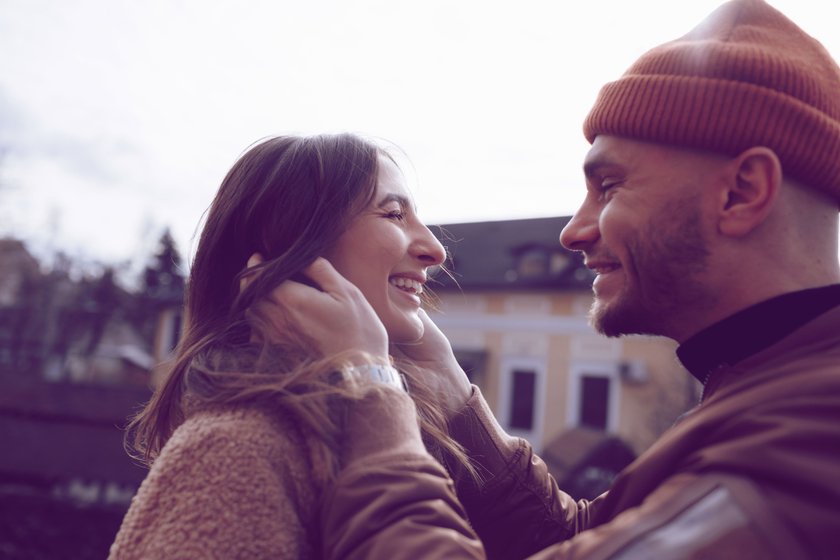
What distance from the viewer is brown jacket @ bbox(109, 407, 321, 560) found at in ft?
5.10

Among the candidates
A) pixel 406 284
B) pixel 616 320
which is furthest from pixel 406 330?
pixel 616 320

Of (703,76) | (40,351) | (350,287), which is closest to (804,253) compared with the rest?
(703,76)

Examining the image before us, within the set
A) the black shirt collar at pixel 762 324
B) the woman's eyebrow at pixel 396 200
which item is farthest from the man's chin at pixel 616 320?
the woman's eyebrow at pixel 396 200

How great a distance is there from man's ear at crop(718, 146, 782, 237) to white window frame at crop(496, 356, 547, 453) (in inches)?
758

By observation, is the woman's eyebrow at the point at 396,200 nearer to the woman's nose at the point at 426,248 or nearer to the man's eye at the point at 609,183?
the woman's nose at the point at 426,248

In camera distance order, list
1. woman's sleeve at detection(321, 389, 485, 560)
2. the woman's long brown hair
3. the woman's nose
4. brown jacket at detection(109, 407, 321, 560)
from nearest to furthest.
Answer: woman's sleeve at detection(321, 389, 485, 560) → brown jacket at detection(109, 407, 321, 560) → the woman's long brown hair → the woman's nose

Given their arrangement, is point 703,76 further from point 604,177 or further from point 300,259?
point 300,259

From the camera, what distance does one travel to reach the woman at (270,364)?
1.60m

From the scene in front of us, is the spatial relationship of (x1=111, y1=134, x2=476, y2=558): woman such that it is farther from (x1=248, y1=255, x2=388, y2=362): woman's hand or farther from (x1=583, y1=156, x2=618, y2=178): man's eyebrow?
(x1=583, y1=156, x2=618, y2=178): man's eyebrow

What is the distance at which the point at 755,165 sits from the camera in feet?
5.90

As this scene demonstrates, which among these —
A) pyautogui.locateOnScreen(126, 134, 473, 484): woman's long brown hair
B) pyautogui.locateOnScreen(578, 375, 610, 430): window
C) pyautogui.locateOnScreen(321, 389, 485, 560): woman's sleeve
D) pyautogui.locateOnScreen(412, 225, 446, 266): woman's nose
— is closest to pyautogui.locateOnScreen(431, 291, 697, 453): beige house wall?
pyautogui.locateOnScreen(578, 375, 610, 430): window

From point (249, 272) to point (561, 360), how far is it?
19340 mm

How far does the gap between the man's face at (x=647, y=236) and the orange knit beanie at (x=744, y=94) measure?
63 millimetres

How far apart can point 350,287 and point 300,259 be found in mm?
214
